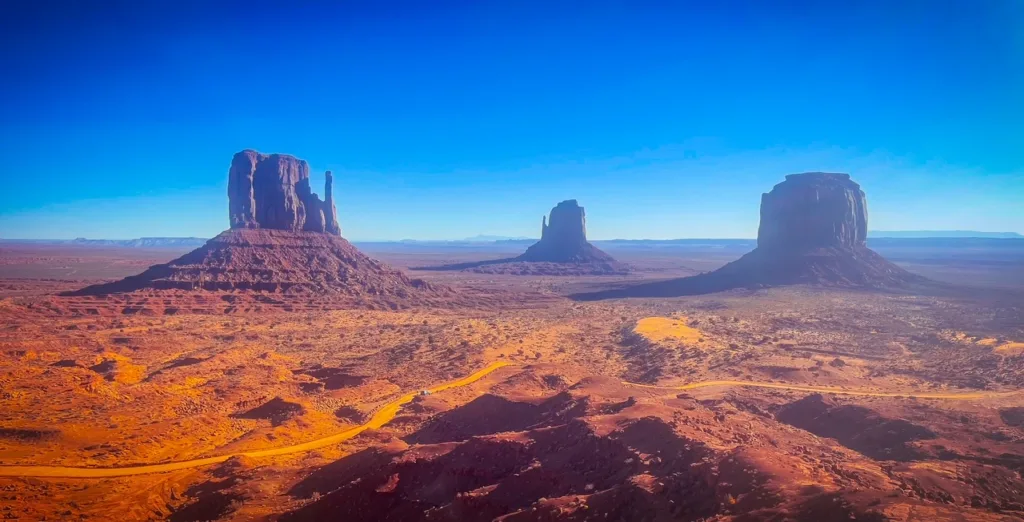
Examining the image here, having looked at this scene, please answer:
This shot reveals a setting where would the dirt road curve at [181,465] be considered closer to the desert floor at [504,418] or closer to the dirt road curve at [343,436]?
the dirt road curve at [343,436]

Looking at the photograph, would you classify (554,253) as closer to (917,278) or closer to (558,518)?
(917,278)

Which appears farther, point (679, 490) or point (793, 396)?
point (793, 396)

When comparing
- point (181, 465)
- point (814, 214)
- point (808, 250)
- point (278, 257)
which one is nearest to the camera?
point (181, 465)

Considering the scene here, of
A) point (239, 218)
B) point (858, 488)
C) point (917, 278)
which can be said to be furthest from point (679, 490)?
point (917, 278)

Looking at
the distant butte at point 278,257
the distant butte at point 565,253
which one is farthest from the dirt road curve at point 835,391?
the distant butte at point 565,253

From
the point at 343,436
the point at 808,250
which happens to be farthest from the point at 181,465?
the point at 808,250

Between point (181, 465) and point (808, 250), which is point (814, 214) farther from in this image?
point (181, 465)
